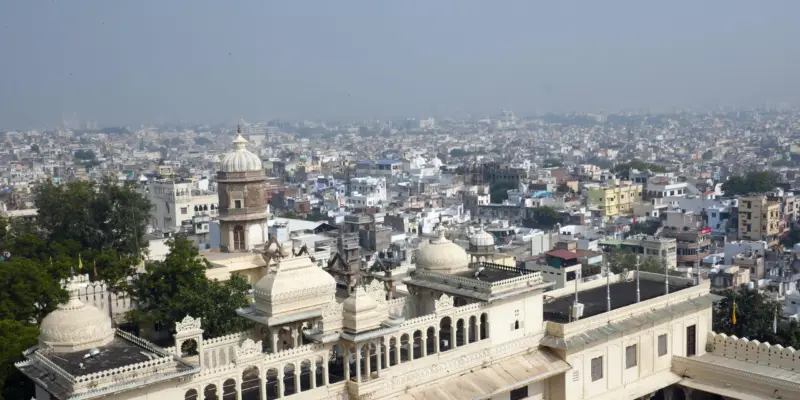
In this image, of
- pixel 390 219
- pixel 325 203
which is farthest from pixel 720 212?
pixel 325 203

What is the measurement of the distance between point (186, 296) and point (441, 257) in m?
7.91

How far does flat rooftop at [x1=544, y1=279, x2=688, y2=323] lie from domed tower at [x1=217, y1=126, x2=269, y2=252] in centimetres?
1281

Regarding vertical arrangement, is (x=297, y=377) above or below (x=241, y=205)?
below

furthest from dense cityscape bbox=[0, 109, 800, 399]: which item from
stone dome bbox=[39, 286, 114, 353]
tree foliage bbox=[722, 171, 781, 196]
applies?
tree foliage bbox=[722, 171, 781, 196]

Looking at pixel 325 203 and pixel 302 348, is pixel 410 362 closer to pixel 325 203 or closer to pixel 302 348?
pixel 302 348

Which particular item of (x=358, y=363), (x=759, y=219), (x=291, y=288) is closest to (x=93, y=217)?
(x=291, y=288)

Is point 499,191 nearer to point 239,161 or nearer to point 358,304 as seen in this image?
point 239,161

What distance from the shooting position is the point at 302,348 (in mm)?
18875

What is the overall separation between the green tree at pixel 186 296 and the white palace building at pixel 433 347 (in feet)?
7.31

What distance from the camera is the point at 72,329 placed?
17484mm

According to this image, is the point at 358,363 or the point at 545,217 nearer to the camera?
the point at 358,363

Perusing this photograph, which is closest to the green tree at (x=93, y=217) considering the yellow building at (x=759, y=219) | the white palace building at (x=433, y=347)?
the white palace building at (x=433, y=347)

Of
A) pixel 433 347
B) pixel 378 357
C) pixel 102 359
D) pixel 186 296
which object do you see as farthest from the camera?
pixel 186 296

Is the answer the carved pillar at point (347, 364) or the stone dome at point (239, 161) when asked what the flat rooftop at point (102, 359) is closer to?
the carved pillar at point (347, 364)
